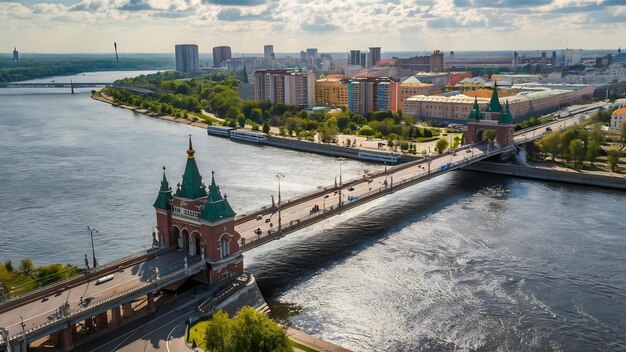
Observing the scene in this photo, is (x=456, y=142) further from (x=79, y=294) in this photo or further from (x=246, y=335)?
(x=246, y=335)

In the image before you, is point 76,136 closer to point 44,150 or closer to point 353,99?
point 44,150

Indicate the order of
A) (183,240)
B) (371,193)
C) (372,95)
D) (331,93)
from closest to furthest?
(183,240) < (371,193) < (372,95) < (331,93)

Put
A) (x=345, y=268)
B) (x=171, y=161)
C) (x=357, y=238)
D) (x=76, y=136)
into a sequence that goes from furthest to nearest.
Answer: (x=76, y=136)
(x=171, y=161)
(x=357, y=238)
(x=345, y=268)

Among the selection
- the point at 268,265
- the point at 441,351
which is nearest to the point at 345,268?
the point at 268,265

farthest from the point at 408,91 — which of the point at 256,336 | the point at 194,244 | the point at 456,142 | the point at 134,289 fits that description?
the point at 256,336

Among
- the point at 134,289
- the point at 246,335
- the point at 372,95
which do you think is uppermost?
the point at 372,95

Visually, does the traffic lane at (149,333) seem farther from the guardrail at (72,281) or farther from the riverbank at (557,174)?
the riverbank at (557,174)

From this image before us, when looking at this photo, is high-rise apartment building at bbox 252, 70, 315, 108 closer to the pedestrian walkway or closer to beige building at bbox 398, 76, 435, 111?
beige building at bbox 398, 76, 435, 111

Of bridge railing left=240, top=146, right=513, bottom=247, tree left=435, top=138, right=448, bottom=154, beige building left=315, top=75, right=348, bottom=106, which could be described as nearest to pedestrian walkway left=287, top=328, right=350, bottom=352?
bridge railing left=240, top=146, right=513, bottom=247
